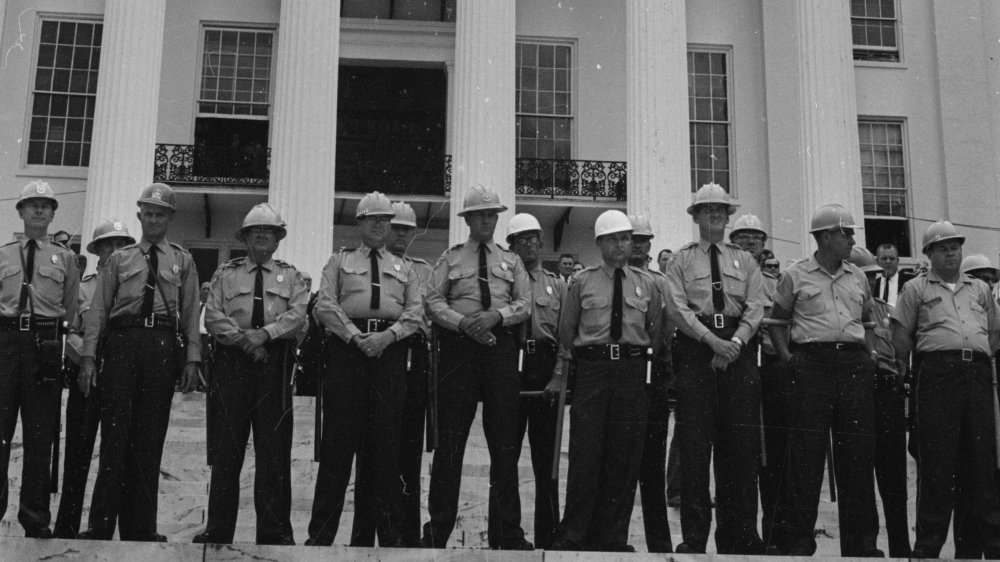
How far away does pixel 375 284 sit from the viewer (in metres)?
7.87

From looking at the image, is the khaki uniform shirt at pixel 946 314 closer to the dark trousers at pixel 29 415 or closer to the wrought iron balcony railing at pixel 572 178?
the dark trousers at pixel 29 415

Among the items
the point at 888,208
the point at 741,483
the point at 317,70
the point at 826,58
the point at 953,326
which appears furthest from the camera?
the point at 888,208

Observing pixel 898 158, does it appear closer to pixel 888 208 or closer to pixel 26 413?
pixel 888 208

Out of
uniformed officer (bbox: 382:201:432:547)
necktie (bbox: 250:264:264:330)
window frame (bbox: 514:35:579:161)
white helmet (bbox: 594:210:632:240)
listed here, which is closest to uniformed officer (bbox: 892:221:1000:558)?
white helmet (bbox: 594:210:632:240)

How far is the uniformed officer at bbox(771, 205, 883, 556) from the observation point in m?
7.56

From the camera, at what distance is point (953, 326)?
7945 millimetres

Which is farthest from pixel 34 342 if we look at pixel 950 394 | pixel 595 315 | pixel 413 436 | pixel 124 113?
pixel 124 113

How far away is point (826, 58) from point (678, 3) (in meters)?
2.92

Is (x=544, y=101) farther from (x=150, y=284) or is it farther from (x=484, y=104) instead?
(x=150, y=284)

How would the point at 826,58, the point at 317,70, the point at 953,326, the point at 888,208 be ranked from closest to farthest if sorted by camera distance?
the point at 953,326
the point at 317,70
the point at 826,58
the point at 888,208

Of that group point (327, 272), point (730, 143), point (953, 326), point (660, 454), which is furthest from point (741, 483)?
point (730, 143)

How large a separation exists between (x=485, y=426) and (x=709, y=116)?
1587cm

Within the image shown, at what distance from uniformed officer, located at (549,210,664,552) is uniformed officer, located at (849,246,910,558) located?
1.92m

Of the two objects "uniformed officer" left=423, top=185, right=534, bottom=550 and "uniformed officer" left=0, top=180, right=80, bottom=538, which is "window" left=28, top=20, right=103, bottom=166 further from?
"uniformed officer" left=423, top=185, right=534, bottom=550
